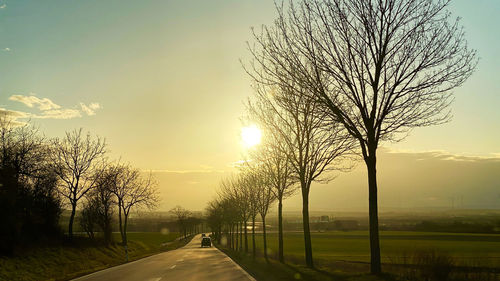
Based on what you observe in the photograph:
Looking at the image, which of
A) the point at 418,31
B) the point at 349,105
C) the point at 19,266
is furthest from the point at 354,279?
the point at 19,266

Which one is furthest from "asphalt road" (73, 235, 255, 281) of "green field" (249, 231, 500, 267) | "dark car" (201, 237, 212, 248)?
"dark car" (201, 237, 212, 248)

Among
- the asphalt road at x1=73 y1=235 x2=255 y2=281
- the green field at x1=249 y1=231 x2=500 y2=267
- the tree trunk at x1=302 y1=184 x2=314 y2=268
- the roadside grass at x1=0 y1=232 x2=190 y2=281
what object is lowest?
the green field at x1=249 y1=231 x2=500 y2=267

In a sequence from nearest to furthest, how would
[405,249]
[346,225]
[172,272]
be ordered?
[172,272] < [405,249] < [346,225]

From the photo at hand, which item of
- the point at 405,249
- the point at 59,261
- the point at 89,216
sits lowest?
the point at 405,249

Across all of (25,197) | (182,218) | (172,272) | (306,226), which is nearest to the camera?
(172,272)

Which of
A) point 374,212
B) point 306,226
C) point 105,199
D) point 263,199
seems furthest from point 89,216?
point 374,212

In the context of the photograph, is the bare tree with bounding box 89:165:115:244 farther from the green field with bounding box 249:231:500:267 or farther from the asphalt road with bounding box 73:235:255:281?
the asphalt road with bounding box 73:235:255:281

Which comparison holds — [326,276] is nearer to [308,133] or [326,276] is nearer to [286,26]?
[308,133]

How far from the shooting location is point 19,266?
25.6 metres

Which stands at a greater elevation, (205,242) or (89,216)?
(89,216)

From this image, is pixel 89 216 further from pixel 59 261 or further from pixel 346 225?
pixel 346 225

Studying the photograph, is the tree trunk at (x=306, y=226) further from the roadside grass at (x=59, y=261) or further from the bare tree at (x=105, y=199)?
the bare tree at (x=105, y=199)

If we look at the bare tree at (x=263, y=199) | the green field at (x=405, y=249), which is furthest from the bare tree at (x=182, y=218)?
the bare tree at (x=263, y=199)

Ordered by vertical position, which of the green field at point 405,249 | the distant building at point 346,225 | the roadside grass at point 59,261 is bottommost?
the distant building at point 346,225
